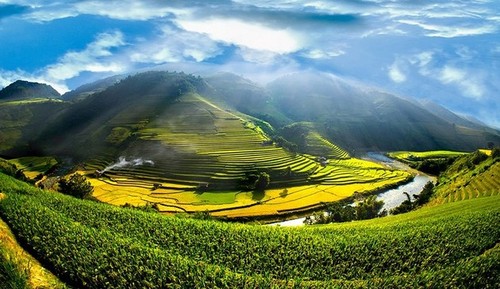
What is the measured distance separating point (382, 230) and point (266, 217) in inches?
1499

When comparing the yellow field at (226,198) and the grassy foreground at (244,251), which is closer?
the grassy foreground at (244,251)

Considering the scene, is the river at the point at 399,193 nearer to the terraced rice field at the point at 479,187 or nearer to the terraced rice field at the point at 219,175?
the terraced rice field at the point at 219,175

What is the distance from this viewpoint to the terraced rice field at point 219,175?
259 ft

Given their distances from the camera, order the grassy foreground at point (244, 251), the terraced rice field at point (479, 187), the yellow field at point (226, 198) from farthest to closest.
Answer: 1. the yellow field at point (226, 198)
2. the terraced rice field at point (479, 187)
3. the grassy foreground at point (244, 251)

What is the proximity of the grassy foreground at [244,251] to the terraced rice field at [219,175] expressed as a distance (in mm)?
38054

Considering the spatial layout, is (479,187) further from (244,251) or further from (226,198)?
(244,251)

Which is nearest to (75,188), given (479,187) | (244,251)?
(244,251)

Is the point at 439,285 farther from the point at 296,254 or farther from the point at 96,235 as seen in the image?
the point at 96,235

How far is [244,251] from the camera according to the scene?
104 feet

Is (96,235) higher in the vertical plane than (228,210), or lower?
higher

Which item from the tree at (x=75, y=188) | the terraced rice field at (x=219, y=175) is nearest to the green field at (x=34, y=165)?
the terraced rice field at (x=219, y=175)

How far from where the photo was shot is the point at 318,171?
107 metres

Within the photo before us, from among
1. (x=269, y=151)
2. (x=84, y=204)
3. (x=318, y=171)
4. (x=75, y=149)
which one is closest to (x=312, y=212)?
(x=318, y=171)

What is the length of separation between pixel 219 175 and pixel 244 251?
6101 centimetres
